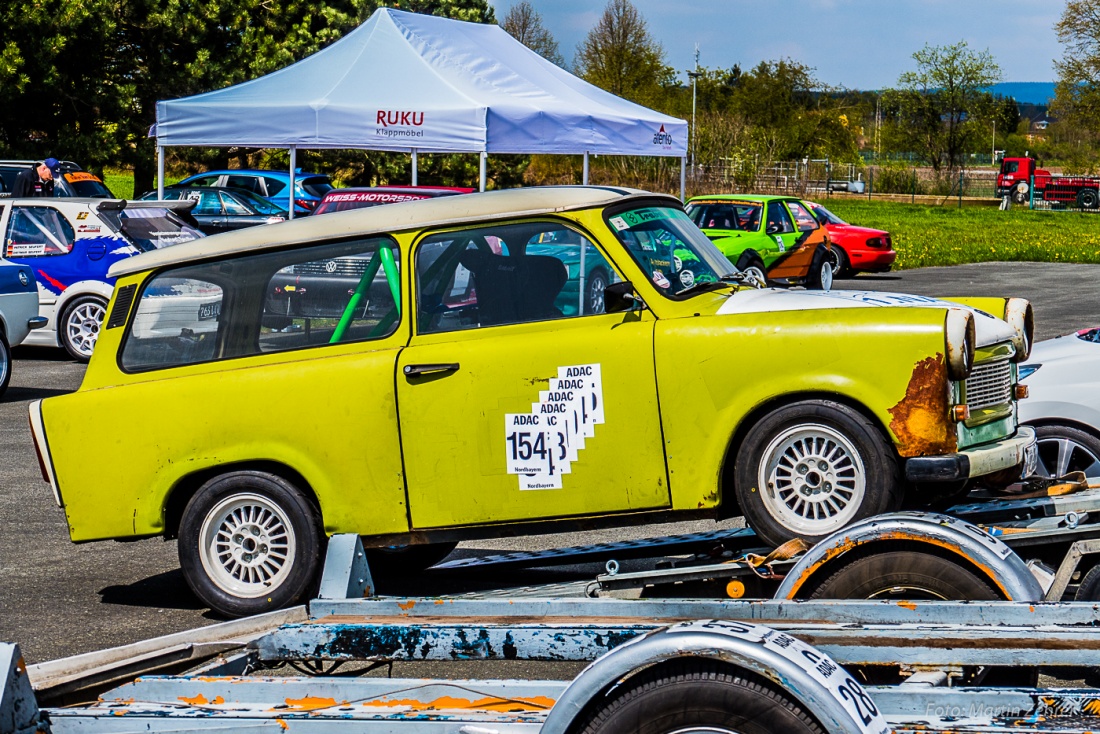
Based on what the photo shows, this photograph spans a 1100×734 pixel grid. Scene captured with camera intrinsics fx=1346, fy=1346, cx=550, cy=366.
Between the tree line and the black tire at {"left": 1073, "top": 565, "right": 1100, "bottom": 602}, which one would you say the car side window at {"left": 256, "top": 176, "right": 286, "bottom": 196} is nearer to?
the tree line

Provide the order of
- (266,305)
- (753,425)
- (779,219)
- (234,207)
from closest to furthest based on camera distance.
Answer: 1. (753,425)
2. (266,305)
3. (779,219)
4. (234,207)

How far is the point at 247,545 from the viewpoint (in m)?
6.41

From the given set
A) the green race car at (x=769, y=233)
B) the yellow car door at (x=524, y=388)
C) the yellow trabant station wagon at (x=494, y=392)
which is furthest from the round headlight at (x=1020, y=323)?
the green race car at (x=769, y=233)

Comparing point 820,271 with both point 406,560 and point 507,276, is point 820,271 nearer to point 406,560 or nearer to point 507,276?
point 406,560

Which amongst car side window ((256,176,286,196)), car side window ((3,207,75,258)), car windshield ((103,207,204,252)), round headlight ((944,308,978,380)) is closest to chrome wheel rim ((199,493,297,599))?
round headlight ((944,308,978,380))

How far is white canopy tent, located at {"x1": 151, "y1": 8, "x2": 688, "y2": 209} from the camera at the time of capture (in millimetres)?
18078

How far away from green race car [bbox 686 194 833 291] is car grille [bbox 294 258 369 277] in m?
15.6

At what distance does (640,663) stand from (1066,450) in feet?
16.5

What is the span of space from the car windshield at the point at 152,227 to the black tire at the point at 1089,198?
56.4 m

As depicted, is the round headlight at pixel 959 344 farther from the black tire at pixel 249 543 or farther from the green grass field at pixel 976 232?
the green grass field at pixel 976 232

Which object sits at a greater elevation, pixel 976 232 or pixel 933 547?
pixel 976 232

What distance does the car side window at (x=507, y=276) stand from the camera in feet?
20.2

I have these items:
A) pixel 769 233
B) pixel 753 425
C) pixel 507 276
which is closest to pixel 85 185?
pixel 769 233

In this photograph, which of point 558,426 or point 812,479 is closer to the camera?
point 812,479
